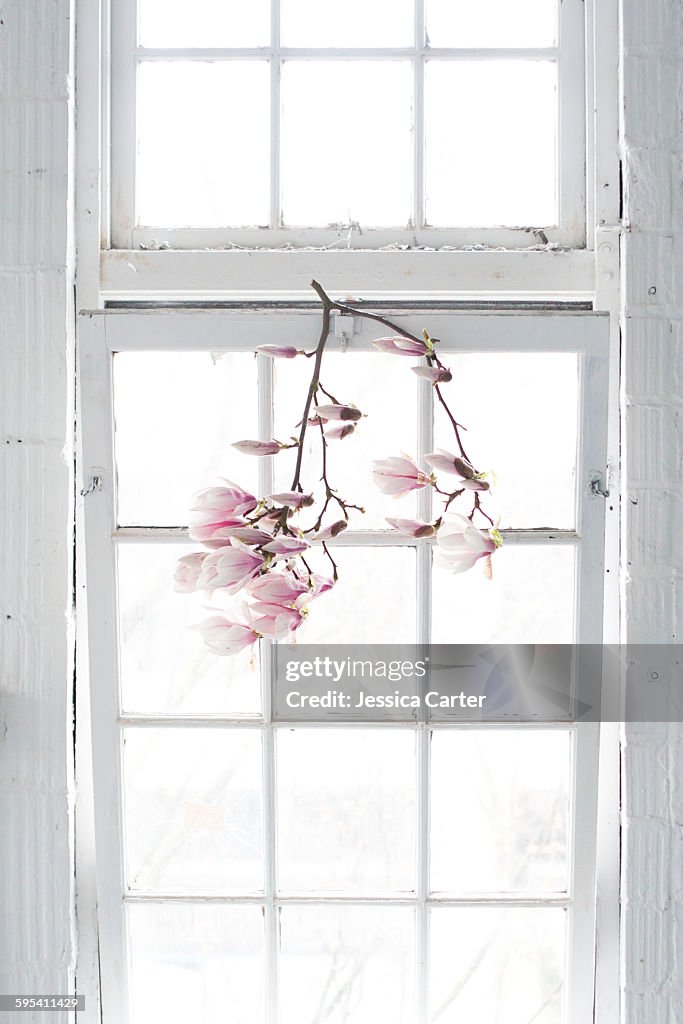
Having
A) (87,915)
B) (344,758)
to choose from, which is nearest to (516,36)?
(344,758)

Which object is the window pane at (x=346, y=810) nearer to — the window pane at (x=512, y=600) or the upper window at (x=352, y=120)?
the window pane at (x=512, y=600)

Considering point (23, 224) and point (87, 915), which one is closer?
point (23, 224)

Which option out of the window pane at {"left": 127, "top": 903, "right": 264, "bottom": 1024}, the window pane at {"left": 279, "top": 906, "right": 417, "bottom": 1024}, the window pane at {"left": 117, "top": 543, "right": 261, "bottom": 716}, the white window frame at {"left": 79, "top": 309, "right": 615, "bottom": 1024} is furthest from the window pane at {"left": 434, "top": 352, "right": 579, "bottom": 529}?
the window pane at {"left": 127, "top": 903, "right": 264, "bottom": 1024}

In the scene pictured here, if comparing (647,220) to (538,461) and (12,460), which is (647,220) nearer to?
(538,461)

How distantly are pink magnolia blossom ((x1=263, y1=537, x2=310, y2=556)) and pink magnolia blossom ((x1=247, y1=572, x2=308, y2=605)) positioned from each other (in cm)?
3

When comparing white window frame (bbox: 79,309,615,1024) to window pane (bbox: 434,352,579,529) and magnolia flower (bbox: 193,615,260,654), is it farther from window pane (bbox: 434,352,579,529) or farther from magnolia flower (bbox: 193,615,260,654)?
magnolia flower (bbox: 193,615,260,654)

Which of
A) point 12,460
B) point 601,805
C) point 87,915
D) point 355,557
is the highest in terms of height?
point 12,460

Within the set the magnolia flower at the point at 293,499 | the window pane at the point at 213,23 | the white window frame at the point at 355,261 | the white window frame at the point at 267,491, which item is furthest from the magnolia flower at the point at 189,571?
the window pane at the point at 213,23

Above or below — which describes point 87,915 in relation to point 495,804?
below

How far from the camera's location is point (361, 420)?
A: 124 centimetres

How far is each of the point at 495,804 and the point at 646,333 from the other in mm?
766

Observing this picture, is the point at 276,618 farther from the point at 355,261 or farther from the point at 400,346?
the point at 355,261

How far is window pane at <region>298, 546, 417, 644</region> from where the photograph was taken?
1.26 meters

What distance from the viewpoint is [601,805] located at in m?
1.31
